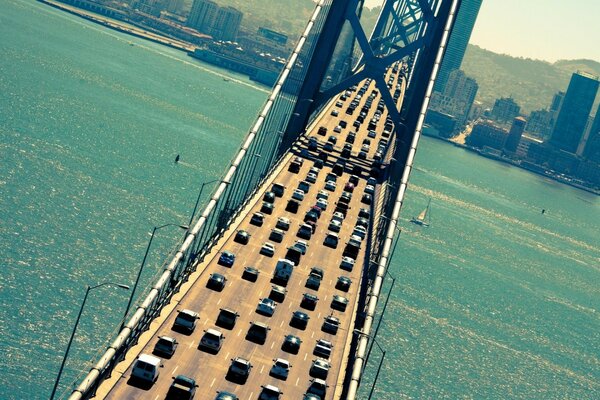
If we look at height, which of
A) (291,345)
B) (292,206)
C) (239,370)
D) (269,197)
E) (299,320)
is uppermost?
(269,197)

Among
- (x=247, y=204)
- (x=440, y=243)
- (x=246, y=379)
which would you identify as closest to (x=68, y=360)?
(x=247, y=204)

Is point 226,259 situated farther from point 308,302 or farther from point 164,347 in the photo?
point 164,347

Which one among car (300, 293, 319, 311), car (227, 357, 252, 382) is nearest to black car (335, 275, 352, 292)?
car (300, 293, 319, 311)

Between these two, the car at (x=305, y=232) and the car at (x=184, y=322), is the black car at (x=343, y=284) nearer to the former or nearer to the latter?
the car at (x=305, y=232)

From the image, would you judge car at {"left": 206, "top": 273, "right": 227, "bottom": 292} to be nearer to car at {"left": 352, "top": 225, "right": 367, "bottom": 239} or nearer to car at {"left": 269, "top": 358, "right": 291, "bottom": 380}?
car at {"left": 269, "top": 358, "right": 291, "bottom": 380}

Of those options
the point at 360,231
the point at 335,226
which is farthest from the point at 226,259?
the point at 360,231
